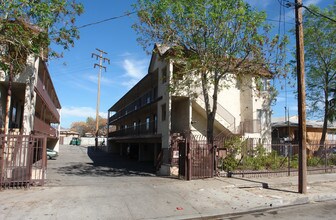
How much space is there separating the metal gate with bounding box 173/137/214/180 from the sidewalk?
4.35ft

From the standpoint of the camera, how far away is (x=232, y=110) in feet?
85.3

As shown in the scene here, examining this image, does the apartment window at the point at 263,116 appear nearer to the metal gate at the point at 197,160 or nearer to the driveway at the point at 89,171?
the driveway at the point at 89,171

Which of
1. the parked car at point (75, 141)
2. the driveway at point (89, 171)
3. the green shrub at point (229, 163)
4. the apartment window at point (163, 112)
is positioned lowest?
the driveway at point (89, 171)

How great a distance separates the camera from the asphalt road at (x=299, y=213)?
8.96 m

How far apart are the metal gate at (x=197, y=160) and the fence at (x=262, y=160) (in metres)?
1.25

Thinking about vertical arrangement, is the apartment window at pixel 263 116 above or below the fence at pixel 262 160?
above

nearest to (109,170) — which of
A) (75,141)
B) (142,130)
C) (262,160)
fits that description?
(142,130)

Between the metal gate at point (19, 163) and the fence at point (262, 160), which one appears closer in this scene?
the metal gate at point (19, 163)

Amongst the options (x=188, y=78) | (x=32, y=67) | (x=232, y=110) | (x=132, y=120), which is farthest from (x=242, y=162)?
(x=132, y=120)

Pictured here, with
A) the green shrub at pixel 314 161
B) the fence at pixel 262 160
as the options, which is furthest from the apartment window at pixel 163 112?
the green shrub at pixel 314 161

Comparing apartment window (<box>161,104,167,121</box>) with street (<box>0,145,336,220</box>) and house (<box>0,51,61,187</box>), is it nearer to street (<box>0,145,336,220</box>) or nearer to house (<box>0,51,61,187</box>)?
house (<box>0,51,61,187</box>)

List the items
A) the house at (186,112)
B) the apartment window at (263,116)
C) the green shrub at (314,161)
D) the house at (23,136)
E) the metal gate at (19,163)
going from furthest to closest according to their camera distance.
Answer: the apartment window at (263,116)
the house at (186,112)
the green shrub at (314,161)
the house at (23,136)
the metal gate at (19,163)

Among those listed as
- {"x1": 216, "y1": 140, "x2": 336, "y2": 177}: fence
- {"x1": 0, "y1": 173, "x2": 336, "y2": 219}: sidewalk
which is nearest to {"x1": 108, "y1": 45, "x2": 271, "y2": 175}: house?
{"x1": 216, "y1": 140, "x2": 336, "y2": 177}: fence

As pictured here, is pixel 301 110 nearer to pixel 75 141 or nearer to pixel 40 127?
pixel 40 127
